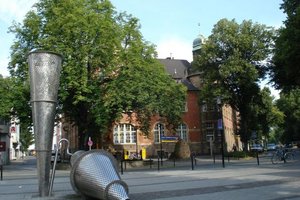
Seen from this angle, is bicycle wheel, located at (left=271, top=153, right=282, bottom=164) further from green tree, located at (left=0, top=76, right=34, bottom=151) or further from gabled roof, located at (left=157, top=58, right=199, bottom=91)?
gabled roof, located at (left=157, top=58, right=199, bottom=91)

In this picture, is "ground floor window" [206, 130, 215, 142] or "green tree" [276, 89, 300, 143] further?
"green tree" [276, 89, 300, 143]

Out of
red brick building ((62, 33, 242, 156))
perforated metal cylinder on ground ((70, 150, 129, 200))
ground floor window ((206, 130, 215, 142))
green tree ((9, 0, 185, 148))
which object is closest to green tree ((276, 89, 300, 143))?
red brick building ((62, 33, 242, 156))

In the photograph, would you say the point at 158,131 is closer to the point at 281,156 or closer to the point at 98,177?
the point at 281,156

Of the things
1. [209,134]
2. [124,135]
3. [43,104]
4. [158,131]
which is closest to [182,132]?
[158,131]

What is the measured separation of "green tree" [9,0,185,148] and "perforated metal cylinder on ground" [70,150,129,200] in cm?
1884

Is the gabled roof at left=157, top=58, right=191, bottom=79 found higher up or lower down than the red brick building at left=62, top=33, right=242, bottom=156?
higher up

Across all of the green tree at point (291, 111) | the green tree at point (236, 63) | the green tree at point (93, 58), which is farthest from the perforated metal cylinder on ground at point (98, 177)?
the green tree at point (291, 111)

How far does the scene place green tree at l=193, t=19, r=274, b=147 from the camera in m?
50.2

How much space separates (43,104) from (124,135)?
48.4m

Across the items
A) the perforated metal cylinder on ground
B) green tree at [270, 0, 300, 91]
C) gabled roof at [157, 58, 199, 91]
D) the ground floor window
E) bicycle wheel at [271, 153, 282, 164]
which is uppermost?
gabled roof at [157, 58, 199, 91]

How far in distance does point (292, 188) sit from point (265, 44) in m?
40.6

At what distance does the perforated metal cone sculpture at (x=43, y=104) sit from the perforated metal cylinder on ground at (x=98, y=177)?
1508 mm

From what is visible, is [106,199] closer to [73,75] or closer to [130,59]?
[73,75]

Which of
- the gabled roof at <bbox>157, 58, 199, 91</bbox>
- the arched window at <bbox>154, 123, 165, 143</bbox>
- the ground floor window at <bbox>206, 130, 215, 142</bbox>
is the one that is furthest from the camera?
the gabled roof at <bbox>157, 58, 199, 91</bbox>
